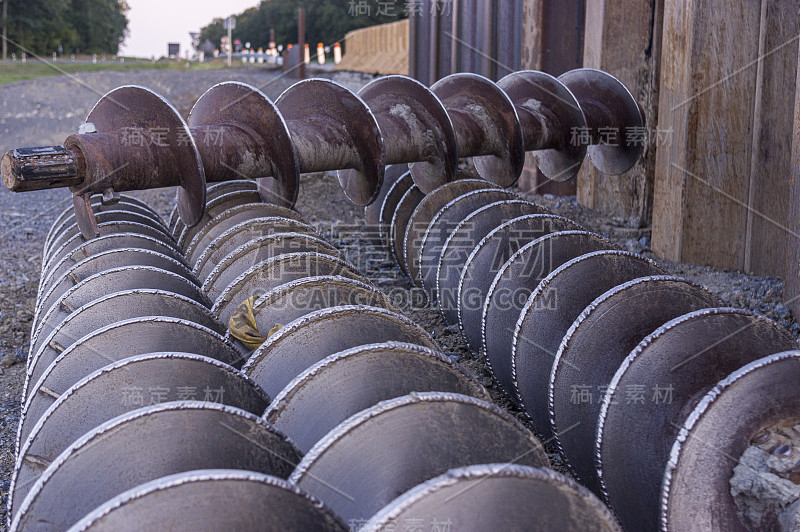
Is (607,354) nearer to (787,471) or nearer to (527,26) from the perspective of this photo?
(787,471)

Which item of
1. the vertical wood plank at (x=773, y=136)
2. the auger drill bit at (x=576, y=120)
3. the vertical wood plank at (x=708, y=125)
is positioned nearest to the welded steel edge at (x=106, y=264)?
the auger drill bit at (x=576, y=120)

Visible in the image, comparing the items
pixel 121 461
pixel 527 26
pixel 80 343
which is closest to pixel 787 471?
pixel 121 461

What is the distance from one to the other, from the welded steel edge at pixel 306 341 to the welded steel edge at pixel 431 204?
175cm

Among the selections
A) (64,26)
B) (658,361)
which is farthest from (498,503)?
(64,26)

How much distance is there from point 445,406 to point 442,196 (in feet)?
8.28

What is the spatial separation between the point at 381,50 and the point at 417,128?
12131mm

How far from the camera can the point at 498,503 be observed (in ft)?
4.87

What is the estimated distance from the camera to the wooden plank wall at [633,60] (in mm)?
4836

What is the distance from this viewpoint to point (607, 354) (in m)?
2.55

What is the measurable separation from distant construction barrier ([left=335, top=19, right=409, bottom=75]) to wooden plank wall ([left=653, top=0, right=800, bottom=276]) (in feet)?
26.2

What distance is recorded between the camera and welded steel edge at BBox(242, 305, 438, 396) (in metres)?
2.47

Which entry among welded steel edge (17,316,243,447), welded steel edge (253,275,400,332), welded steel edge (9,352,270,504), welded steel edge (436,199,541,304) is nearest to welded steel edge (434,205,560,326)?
welded steel edge (436,199,541,304)

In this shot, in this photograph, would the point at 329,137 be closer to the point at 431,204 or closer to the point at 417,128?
the point at 417,128

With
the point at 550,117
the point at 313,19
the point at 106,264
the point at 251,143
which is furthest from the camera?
the point at 313,19
